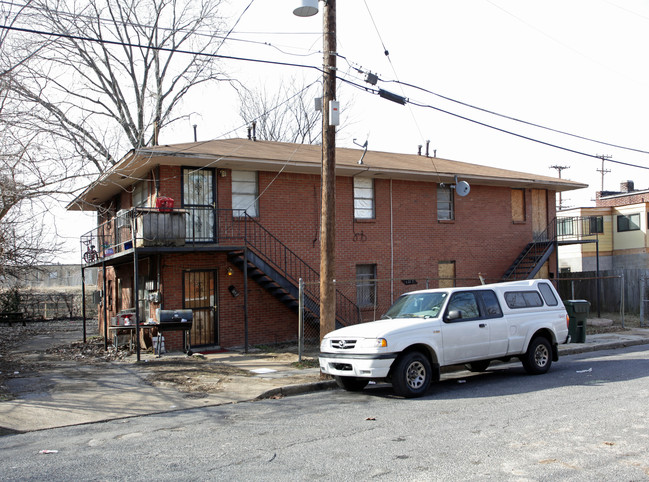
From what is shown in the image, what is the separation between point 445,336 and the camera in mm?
10008

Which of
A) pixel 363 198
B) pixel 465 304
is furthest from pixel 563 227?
pixel 465 304

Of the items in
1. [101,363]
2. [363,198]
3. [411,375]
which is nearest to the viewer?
[411,375]

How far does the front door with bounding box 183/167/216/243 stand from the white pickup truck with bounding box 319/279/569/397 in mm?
7162

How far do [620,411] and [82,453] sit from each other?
6.86m

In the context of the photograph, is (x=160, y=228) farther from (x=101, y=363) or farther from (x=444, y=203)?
(x=444, y=203)

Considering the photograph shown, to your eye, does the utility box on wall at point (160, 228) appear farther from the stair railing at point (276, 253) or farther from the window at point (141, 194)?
the window at point (141, 194)

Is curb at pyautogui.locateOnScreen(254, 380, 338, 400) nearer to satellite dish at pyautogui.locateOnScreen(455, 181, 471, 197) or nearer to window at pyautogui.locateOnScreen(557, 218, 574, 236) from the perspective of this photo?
satellite dish at pyautogui.locateOnScreen(455, 181, 471, 197)

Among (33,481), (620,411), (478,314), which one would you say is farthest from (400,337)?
(33,481)

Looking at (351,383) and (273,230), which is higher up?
(273,230)

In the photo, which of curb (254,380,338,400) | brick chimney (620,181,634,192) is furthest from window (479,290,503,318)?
brick chimney (620,181,634,192)

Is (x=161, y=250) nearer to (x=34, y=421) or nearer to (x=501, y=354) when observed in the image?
(x=34, y=421)

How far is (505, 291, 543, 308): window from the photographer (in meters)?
11.3

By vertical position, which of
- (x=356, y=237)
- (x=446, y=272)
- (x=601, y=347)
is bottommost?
(x=601, y=347)

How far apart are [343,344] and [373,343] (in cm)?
67
